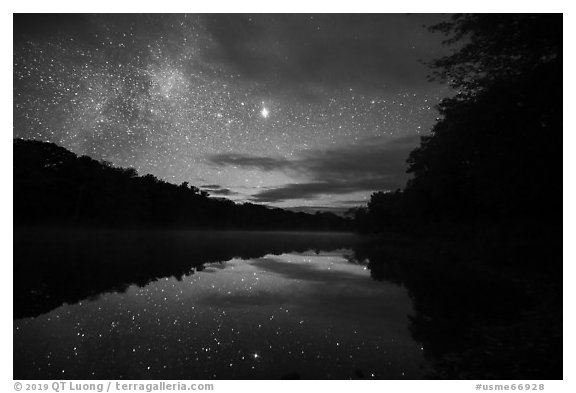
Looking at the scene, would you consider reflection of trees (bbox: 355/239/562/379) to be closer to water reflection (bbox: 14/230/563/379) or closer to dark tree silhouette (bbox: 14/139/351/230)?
water reflection (bbox: 14/230/563/379)

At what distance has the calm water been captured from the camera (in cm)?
570

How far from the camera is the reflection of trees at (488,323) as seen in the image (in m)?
5.54

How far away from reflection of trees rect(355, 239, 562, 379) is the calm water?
1.74 feet

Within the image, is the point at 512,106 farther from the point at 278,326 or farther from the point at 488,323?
the point at 278,326

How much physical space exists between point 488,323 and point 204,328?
6.55 meters

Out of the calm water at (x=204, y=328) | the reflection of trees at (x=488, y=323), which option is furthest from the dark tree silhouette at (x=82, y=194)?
the reflection of trees at (x=488, y=323)

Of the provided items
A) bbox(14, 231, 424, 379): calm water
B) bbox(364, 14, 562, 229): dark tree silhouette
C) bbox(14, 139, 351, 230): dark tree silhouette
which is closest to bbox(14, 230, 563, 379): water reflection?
bbox(14, 231, 424, 379): calm water

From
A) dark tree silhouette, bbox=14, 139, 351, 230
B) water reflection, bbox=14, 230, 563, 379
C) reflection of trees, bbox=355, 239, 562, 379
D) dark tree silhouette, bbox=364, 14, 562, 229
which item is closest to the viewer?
reflection of trees, bbox=355, 239, 562, 379

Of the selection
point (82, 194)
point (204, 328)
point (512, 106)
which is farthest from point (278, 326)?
point (82, 194)

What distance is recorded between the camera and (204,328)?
24.9 ft

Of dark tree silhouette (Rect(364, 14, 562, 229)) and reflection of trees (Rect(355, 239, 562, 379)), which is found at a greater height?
dark tree silhouette (Rect(364, 14, 562, 229))

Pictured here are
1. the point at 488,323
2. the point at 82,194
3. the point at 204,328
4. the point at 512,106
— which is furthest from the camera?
the point at 82,194
